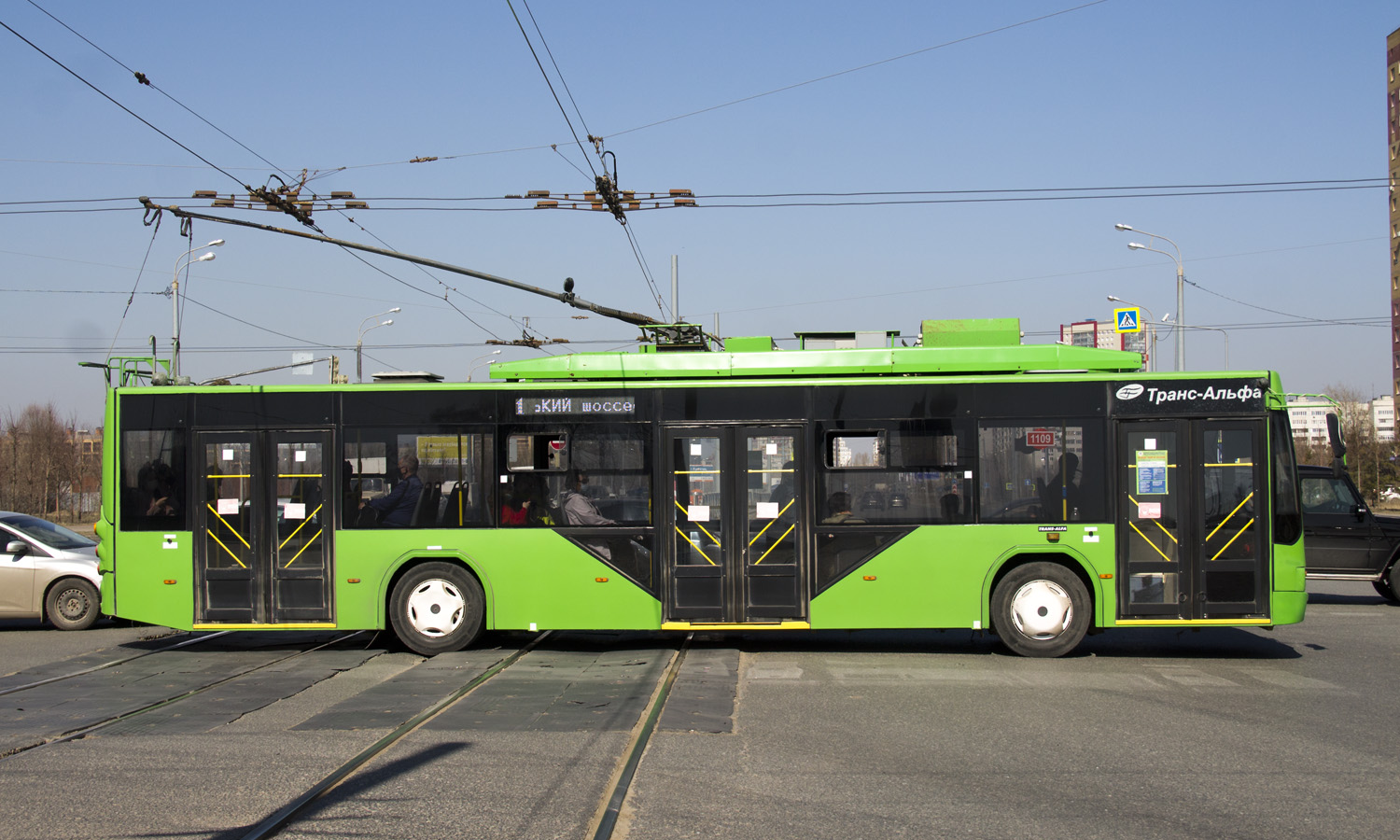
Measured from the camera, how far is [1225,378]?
11.0 meters

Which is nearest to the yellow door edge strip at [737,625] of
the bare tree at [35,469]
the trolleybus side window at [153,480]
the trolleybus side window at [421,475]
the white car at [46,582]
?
the trolleybus side window at [421,475]

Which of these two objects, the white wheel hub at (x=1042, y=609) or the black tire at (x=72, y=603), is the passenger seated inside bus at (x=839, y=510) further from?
the black tire at (x=72, y=603)

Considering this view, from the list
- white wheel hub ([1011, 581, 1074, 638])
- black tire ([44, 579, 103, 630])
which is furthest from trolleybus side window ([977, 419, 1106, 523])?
black tire ([44, 579, 103, 630])

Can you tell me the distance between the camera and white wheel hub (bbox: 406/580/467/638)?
37.0 ft

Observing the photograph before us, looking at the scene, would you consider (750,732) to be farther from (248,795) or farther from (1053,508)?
(1053,508)

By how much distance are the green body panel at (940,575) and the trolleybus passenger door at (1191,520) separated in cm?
36

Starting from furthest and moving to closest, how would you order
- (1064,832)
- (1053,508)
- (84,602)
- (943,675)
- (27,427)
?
(27,427) → (84,602) → (1053,508) → (943,675) → (1064,832)

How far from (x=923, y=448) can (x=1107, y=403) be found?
6.46 ft

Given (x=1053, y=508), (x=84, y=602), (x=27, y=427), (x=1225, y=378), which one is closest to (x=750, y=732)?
(x=1053, y=508)

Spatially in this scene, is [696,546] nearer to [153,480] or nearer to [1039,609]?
[1039,609]

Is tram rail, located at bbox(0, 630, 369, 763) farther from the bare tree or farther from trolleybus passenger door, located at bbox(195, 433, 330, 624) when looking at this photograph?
the bare tree

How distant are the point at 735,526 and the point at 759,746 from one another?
4.03 meters

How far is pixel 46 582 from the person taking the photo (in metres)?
13.5

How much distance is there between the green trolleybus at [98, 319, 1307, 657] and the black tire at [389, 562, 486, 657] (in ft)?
0.07
